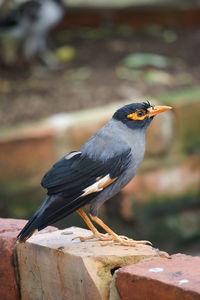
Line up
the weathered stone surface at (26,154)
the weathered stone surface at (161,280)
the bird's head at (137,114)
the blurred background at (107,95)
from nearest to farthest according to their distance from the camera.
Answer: the weathered stone surface at (161,280), the bird's head at (137,114), the weathered stone surface at (26,154), the blurred background at (107,95)

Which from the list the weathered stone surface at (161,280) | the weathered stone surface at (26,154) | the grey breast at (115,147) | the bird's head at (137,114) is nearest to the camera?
the weathered stone surface at (161,280)

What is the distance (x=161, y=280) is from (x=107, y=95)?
13.9ft

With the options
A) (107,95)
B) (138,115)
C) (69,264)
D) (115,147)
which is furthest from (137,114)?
(107,95)

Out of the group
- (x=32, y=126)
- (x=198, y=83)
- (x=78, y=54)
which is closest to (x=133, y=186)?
(x=32, y=126)

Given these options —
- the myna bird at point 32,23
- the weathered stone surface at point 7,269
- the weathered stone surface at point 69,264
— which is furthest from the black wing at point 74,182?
the myna bird at point 32,23

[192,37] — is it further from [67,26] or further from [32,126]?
[32,126]

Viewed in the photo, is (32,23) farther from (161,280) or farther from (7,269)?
(161,280)

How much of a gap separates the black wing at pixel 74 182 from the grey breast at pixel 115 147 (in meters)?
0.03

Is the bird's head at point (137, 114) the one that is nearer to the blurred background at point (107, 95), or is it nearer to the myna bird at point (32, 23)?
the blurred background at point (107, 95)

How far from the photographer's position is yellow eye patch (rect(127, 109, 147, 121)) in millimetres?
3449

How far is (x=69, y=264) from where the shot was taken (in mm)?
3271

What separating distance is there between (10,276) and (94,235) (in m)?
0.38

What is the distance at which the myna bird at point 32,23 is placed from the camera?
800cm

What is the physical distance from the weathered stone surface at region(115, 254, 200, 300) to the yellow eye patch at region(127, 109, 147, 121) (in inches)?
21.9
